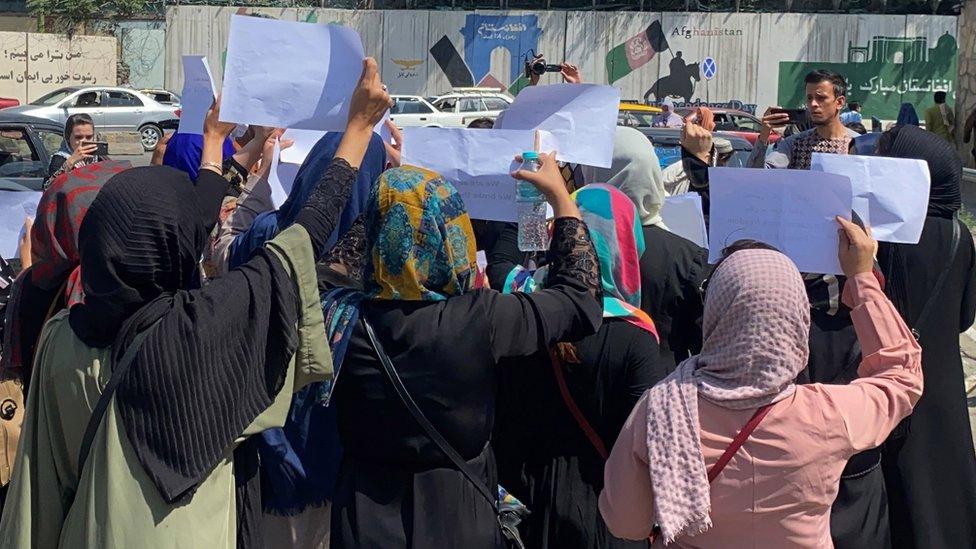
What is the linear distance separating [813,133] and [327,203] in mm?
2926

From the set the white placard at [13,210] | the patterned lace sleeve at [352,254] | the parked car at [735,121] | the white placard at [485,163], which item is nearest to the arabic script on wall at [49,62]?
the parked car at [735,121]

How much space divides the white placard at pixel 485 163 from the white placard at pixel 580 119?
2.0 inches

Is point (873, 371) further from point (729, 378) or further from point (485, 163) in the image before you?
point (485, 163)

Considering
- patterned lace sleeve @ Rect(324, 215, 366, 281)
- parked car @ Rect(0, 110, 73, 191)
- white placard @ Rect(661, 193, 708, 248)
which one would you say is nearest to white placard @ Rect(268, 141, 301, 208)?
patterned lace sleeve @ Rect(324, 215, 366, 281)

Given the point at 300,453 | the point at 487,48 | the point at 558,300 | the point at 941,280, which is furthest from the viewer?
the point at 487,48

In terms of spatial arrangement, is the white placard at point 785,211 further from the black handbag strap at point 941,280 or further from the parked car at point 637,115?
the parked car at point 637,115

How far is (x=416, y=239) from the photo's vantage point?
7.54 ft

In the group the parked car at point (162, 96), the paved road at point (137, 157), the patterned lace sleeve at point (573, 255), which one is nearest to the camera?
the patterned lace sleeve at point (573, 255)

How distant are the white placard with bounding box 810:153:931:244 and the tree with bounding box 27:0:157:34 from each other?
32.2 meters

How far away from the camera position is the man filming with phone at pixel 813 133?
15.3 feet

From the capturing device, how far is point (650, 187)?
3.32 metres

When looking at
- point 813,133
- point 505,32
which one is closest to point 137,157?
point 505,32

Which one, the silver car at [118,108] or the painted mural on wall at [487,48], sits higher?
the painted mural on wall at [487,48]

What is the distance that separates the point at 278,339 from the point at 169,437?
30 cm
